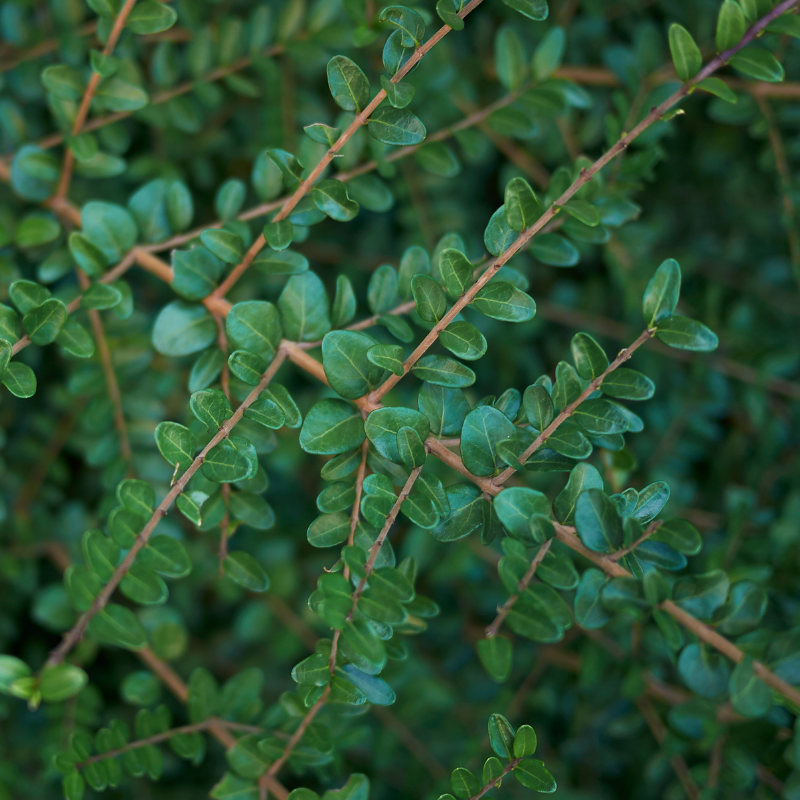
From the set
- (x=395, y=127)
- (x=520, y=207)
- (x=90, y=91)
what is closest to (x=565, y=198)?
(x=520, y=207)

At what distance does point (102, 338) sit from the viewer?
914 mm

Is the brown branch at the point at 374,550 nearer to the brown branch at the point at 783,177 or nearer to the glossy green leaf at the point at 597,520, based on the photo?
the glossy green leaf at the point at 597,520

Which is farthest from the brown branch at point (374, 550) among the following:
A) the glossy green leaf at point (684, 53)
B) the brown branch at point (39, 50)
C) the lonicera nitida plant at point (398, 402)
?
the brown branch at point (39, 50)

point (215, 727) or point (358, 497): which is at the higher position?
point (358, 497)

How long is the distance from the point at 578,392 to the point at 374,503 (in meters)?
0.24

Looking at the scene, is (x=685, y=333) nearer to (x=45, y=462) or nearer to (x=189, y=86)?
(x=189, y=86)

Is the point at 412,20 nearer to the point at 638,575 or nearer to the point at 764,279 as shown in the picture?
the point at 638,575

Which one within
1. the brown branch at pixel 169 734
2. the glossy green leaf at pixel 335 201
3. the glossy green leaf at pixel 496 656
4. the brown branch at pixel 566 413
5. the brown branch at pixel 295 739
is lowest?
the brown branch at pixel 169 734

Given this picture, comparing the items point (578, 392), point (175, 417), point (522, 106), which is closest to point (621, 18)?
point (522, 106)

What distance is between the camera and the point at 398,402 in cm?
117

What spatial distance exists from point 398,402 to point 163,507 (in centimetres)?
56

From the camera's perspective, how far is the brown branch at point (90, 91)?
2.72 feet

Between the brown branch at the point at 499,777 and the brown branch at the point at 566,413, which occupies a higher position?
the brown branch at the point at 566,413

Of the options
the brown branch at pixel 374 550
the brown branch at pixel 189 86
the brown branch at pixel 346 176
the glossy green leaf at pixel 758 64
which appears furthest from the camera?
the brown branch at pixel 189 86
